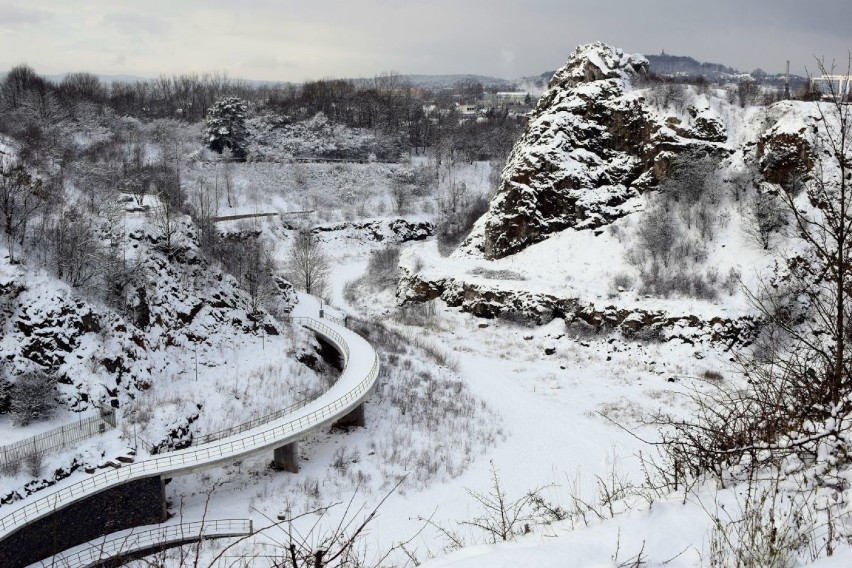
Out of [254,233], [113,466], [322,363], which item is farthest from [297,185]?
[113,466]

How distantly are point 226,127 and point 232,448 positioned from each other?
60.6 metres

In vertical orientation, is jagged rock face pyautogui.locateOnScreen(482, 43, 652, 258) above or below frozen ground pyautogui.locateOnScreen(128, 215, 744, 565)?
above

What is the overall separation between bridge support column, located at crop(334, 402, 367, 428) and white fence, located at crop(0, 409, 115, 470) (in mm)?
8360

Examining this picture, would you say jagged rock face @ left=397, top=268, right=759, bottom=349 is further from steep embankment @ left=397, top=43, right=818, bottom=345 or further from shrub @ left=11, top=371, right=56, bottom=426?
shrub @ left=11, top=371, right=56, bottom=426

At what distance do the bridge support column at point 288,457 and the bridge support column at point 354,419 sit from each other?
346 centimetres

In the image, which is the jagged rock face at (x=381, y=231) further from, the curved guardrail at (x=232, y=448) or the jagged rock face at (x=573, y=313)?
the curved guardrail at (x=232, y=448)

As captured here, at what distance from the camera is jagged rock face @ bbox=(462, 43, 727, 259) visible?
41375 millimetres

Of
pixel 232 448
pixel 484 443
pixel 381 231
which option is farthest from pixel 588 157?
pixel 232 448

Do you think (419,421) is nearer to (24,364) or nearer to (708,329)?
(24,364)

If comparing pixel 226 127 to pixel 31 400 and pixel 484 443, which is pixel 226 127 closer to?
pixel 31 400

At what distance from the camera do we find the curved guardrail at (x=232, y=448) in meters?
15.0

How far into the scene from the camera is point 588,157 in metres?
43.7

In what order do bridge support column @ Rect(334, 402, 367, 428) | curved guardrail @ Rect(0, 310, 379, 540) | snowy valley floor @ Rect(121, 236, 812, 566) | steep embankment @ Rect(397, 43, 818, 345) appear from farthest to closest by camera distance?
steep embankment @ Rect(397, 43, 818, 345) → bridge support column @ Rect(334, 402, 367, 428) → snowy valley floor @ Rect(121, 236, 812, 566) → curved guardrail @ Rect(0, 310, 379, 540)

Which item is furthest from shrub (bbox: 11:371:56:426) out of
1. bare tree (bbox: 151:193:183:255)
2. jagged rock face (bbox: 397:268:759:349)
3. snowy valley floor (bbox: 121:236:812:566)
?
jagged rock face (bbox: 397:268:759:349)
